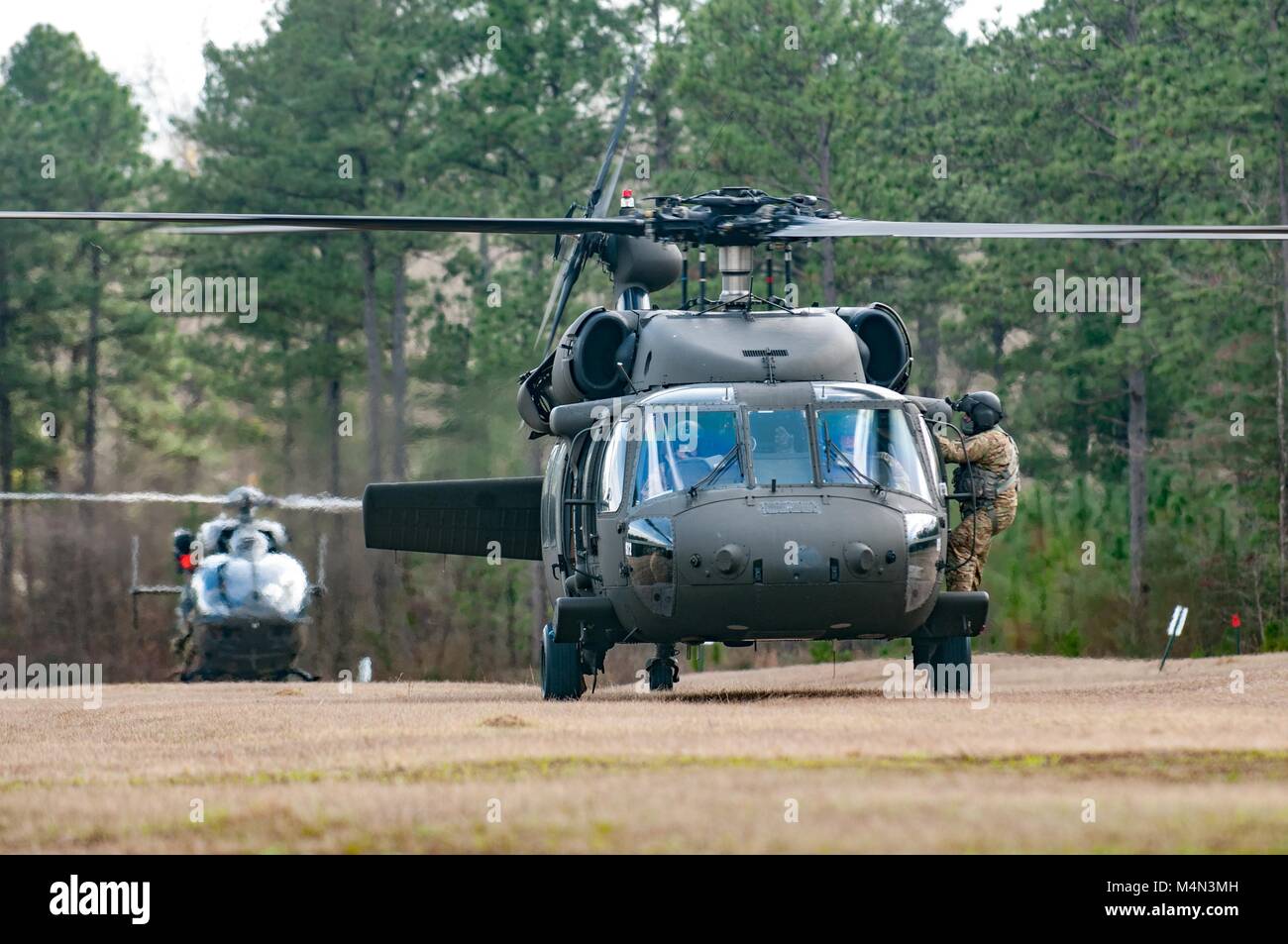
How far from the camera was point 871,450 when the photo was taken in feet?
48.4

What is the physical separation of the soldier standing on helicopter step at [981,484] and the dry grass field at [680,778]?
7.29ft

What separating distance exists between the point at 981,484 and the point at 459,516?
471 cm

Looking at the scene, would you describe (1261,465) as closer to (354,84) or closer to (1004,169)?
(1004,169)

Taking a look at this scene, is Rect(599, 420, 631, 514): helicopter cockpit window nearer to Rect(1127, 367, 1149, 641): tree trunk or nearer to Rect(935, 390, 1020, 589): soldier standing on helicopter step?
Rect(935, 390, 1020, 589): soldier standing on helicopter step

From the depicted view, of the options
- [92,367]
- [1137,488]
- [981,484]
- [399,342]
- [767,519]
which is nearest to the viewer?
[767,519]

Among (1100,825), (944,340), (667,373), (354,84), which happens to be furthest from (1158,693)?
(354,84)

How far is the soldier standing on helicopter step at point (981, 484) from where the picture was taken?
659 inches

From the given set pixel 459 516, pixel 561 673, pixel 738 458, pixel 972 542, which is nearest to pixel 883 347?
pixel 972 542

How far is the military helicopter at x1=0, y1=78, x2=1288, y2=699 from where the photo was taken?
46.4 ft

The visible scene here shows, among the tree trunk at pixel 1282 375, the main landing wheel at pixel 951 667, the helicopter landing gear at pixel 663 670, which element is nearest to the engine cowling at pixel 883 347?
the main landing wheel at pixel 951 667

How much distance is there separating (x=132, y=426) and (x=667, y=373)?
38.3m

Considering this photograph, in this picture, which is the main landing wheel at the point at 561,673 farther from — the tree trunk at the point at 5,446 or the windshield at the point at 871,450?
the tree trunk at the point at 5,446

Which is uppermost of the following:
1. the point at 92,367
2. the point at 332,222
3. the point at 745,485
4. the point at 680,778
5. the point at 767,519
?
the point at 92,367

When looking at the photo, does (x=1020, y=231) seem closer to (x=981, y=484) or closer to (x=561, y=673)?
(x=981, y=484)
